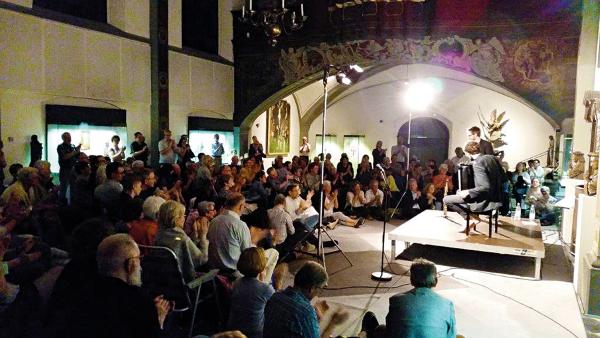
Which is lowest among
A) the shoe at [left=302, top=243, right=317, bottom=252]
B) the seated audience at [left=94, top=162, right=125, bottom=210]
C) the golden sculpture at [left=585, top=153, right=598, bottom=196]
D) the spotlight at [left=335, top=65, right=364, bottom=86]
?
the shoe at [left=302, top=243, right=317, bottom=252]

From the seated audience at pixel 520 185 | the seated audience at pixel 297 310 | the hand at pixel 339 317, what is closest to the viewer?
the seated audience at pixel 297 310

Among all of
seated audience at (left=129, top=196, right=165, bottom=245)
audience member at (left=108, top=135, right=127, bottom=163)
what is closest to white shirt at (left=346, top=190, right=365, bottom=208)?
audience member at (left=108, top=135, right=127, bottom=163)

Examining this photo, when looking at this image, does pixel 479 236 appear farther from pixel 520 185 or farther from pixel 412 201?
pixel 520 185

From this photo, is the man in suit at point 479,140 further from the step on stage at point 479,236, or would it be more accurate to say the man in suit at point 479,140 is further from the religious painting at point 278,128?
the religious painting at point 278,128

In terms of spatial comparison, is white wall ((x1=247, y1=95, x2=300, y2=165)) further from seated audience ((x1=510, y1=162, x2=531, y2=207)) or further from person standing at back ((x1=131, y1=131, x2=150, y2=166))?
seated audience ((x1=510, y1=162, x2=531, y2=207))

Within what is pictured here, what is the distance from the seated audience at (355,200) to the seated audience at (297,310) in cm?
658

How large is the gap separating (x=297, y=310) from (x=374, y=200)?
7.04 metres

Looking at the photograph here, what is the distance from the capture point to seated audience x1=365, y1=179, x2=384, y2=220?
30.3 ft

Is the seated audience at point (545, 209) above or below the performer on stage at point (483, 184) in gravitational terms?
below

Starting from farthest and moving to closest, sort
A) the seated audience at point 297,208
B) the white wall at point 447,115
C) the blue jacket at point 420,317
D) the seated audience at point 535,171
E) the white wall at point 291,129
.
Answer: the white wall at point 291,129 < the white wall at point 447,115 < the seated audience at point 535,171 < the seated audience at point 297,208 < the blue jacket at point 420,317

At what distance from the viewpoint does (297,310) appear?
2.36m

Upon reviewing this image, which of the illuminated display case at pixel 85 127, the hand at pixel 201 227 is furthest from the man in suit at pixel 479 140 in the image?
the illuminated display case at pixel 85 127

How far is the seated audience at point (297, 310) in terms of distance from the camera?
2.33m

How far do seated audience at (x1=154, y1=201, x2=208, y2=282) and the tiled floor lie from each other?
1.38m
